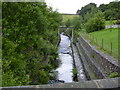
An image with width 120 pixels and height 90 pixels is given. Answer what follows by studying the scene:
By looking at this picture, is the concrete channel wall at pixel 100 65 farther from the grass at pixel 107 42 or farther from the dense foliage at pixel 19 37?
the dense foliage at pixel 19 37

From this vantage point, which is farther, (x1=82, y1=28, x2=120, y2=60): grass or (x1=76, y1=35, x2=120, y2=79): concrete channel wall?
(x1=82, y1=28, x2=120, y2=60): grass

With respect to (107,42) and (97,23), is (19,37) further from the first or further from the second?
(97,23)

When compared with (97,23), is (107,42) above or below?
below

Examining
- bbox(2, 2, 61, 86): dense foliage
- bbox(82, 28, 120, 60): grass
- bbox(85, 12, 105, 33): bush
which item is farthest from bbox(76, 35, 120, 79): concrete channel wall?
bbox(85, 12, 105, 33): bush

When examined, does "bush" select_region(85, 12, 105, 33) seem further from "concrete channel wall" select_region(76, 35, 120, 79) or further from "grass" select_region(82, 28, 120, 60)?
"concrete channel wall" select_region(76, 35, 120, 79)

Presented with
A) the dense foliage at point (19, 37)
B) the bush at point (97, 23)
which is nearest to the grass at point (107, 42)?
the dense foliage at point (19, 37)

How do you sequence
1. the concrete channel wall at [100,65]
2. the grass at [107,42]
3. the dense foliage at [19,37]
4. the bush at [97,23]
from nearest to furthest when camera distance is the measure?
the concrete channel wall at [100,65] < the dense foliage at [19,37] < the grass at [107,42] < the bush at [97,23]

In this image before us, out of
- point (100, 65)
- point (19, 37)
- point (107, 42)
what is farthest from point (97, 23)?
point (19, 37)

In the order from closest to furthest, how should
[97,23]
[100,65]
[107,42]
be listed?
[100,65] → [107,42] → [97,23]

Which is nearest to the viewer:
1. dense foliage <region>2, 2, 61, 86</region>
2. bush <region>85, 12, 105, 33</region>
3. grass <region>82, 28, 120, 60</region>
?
dense foliage <region>2, 2, 61, 86</region>

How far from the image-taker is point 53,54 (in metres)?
19.0

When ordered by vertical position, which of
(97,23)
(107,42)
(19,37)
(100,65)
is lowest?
(100,65)

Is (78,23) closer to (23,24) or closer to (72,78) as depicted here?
(72,78)

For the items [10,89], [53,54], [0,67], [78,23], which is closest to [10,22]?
[0,67]
